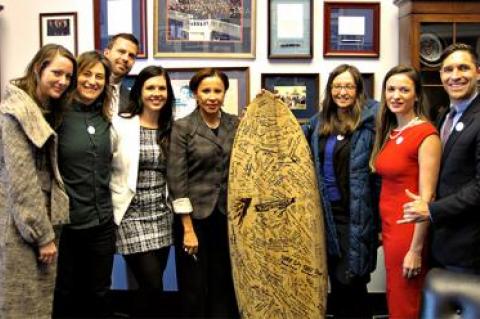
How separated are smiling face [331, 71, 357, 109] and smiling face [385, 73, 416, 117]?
25cm

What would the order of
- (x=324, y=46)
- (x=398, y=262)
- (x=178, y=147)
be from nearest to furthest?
(x=398, y=262) < (x=178, y=147) < (x=324, y=46)

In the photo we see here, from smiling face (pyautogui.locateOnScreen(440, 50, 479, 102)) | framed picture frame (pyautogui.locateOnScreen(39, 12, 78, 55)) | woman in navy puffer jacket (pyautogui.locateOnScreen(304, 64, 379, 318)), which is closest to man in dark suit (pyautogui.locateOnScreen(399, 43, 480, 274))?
smiling face (pyautogui.locateOnScreen(440, 50, 479, 102))

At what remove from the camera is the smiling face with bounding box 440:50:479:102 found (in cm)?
181

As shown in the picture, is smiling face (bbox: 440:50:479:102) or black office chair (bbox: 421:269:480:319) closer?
black office chair (bbox: 421:269:480:319)

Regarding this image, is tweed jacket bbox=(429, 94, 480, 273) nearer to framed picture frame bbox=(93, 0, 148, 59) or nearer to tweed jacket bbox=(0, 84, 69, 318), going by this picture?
tweed jacket bbox=(0, 84, 69, 318)

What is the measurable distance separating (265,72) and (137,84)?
114 cm

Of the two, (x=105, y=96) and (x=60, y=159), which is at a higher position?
(x=105, y=96)

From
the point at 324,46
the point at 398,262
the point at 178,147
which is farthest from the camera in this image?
the point at 324,46

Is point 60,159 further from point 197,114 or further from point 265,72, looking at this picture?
point 265,72

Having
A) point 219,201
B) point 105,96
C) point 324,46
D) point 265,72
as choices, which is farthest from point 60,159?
point 324,46

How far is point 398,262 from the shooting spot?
6.45ft

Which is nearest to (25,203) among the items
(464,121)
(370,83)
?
(464,121)

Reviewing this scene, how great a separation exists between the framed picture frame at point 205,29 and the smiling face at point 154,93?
1021 millimetres

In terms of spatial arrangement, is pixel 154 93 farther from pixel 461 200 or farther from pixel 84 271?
pixel 461 200
